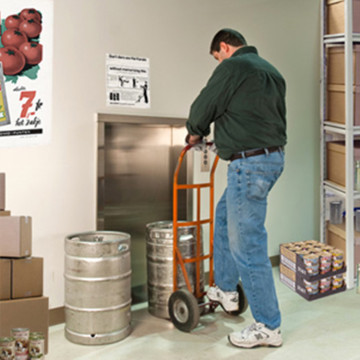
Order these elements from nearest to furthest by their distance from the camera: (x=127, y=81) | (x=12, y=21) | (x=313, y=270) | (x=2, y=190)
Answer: (x=2, y=190)
(x=12, y=21)
(x=127, y=81)
(x=313, y=270)

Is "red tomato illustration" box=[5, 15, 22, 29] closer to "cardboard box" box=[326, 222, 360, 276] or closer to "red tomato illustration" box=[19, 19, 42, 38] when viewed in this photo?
"red tomato illustration" box=[19, 19, 42, 38]

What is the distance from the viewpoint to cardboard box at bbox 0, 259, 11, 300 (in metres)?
2.70

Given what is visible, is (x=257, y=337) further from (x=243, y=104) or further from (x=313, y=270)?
(x=243, y=104)

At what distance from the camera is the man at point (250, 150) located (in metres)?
3.00

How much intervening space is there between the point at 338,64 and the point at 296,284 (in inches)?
79.4

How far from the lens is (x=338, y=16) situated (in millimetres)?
4793

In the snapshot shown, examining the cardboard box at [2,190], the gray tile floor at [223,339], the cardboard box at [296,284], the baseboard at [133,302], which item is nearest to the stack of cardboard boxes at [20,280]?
the cardboard box at [2,190]

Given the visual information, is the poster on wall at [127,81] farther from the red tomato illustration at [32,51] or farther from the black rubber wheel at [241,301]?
the black rubber wheel at [241,301]

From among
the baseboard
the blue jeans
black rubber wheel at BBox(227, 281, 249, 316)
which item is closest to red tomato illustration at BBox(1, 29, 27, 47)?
the blue jeans

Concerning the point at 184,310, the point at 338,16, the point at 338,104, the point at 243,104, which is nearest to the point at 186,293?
the point at 184,310

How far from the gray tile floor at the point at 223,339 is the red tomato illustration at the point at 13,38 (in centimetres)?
180

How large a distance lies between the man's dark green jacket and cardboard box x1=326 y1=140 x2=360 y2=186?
1761 millimetres

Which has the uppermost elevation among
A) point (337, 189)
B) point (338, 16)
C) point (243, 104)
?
point (338, 16)

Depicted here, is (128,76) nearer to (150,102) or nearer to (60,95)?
(150,102)
